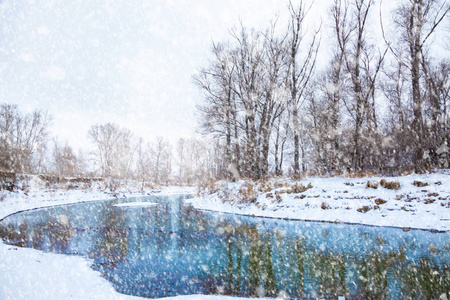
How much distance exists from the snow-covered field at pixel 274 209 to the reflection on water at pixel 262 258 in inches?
24.7

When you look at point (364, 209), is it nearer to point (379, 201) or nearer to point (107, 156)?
point (379, 201)

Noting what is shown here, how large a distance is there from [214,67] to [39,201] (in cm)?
1808

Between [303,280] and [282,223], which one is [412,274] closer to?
[303,280]

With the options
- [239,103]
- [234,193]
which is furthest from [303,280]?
[239,103]

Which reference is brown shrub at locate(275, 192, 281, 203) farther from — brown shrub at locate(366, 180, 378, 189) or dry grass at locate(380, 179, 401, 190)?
dry grass at locate(380, 179, 401, 190)

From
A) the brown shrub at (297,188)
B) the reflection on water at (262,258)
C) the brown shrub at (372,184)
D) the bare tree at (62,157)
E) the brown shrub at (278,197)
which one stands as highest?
the bare tree at (62,157)

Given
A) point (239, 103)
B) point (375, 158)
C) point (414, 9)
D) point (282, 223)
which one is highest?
point (414, 9)

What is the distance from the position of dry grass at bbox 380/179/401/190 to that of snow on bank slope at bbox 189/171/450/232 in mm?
110

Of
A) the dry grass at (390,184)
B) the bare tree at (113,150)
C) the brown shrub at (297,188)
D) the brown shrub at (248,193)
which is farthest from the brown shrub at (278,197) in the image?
the bare tree at (113,150)

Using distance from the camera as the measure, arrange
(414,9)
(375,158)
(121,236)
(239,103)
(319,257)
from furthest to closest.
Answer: (375,158) < (239,103) < (414,9) < (121,236) < (319,257)

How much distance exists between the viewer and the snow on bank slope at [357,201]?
9.10 metres

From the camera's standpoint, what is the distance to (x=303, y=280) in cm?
488

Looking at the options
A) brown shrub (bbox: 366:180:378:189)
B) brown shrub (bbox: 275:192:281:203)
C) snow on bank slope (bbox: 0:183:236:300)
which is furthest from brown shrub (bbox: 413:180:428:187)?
snow on bank slope (bbox: 0:183:236:300)

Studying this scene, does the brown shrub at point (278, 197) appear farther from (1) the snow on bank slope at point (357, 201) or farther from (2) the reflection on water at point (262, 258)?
(2) the reflection on water at point (262, 258)
